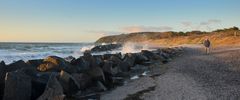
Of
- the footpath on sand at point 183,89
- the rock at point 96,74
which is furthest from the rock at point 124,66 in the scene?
the rock at point 96,74

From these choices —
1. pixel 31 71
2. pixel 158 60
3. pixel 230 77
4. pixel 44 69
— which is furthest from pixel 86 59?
pixel 158 60

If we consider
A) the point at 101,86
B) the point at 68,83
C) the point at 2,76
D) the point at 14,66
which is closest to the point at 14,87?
the point at 2,76

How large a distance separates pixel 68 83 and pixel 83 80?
112 cm

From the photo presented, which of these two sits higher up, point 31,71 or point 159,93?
point 31,71

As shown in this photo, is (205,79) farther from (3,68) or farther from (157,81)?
(3,68)

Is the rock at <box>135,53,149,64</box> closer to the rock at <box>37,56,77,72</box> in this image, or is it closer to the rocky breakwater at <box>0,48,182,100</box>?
the rocky breakwater at <box>0,48,182,100</box>

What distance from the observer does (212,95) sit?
9.59 meters

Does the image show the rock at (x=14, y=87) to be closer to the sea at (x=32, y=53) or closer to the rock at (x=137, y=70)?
the rock at (x=137, y=70)

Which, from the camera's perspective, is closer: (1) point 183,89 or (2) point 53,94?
(2) point 53,94

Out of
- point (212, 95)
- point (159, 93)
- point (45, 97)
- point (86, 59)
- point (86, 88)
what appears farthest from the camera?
point (86, 59)

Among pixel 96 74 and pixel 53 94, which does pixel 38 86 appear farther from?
pixel 96 74

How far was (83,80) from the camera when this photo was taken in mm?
11797

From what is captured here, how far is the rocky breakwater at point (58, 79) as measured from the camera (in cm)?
866

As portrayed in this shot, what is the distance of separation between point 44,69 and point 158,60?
11.4 metres
